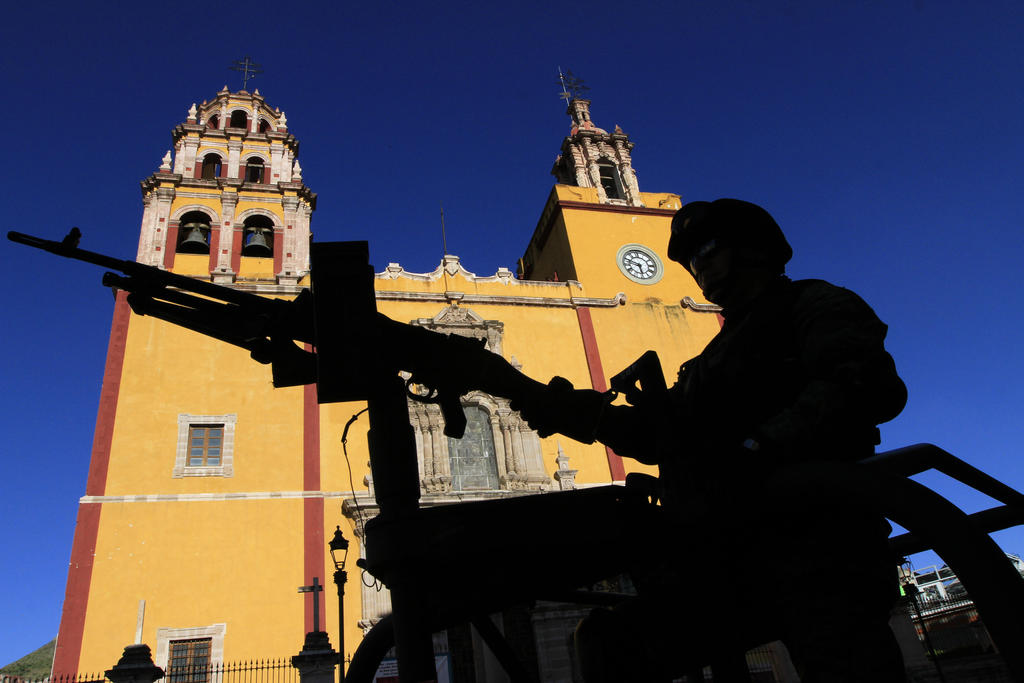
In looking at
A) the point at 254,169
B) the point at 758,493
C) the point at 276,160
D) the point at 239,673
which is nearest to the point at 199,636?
the point at 239,673

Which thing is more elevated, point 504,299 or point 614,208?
point 614,208

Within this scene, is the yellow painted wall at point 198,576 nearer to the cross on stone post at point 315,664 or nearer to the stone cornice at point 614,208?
the cross on stone post at point 315,664

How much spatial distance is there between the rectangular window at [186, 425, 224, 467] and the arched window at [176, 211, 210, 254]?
5687 mm

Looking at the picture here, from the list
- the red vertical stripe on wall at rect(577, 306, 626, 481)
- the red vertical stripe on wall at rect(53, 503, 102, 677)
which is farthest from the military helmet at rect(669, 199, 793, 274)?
the red vertical stripe on wall at rect(577, 306, 626, 481)

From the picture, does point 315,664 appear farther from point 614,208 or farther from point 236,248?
point 614,208

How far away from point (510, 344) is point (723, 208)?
1620 cm

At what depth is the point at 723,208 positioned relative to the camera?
7.54 ft

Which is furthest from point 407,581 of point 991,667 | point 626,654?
point 991,667

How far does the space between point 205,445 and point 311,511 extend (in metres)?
2.97

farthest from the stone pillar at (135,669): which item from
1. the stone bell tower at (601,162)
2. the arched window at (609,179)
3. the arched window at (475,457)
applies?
the arched window at (609,179)

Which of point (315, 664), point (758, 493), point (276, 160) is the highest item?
point (276, 160)

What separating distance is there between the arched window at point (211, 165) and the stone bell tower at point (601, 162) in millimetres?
12511

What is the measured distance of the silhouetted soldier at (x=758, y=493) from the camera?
154 centimetres

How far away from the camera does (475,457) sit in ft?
53.1
